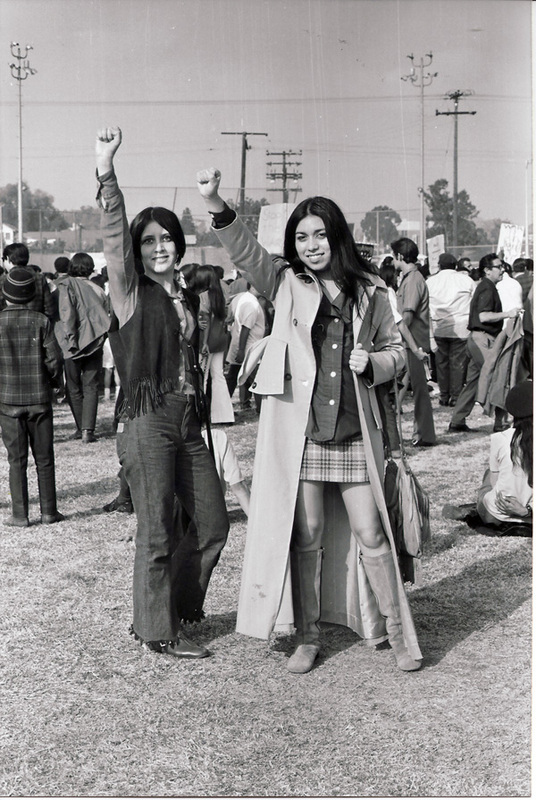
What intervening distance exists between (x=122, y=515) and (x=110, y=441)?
3.60 metres

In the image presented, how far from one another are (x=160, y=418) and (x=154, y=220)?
2.74ft

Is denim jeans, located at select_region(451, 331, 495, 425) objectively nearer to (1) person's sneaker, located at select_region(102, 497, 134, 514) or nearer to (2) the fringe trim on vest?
(1) person's sneaker, located at select_region(102, 497, 134, 514)

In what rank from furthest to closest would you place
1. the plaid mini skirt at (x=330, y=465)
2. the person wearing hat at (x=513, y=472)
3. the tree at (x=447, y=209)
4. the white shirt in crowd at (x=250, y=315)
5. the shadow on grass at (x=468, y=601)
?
the tree at (x=447, y=209) → the white shirt in crowd at (x=250, y=315) → the person wearing hat at (x=513, y=472) → the shadow on grass at (x=468, y=601) → the plaid mini skirt at (x=330, y=465)

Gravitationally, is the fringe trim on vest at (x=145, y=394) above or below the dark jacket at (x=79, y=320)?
below

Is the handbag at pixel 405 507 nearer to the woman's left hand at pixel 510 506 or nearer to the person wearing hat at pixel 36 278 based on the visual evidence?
the woman's left hand at pixel 510 506

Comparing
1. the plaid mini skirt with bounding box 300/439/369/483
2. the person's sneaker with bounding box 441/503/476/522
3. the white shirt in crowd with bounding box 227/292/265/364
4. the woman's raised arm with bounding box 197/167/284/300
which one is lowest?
the person's sneaker with bounding box 441/503/476/522

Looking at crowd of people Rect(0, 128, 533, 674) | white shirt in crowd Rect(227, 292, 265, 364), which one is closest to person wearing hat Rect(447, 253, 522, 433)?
white shirt in crowd Rect(227, 292, 265, 364)

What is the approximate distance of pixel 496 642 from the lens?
4.57 m

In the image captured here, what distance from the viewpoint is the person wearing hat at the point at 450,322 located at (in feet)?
42.3

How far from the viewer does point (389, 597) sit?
4164 mm

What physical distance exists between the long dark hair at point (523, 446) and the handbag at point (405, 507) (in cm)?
215

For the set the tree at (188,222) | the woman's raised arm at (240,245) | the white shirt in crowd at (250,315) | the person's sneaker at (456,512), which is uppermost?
the tree at (188,222)

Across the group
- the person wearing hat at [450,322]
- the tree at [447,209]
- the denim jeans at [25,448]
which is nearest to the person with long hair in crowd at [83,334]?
the denim jeans at [25,448]

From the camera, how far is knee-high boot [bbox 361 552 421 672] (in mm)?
4152
